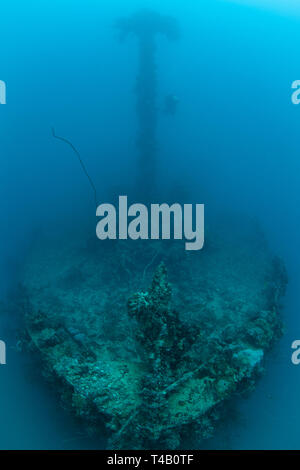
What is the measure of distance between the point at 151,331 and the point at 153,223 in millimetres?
8181

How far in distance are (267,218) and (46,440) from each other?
43.6 feet

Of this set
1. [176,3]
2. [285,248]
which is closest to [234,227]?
[285,248]

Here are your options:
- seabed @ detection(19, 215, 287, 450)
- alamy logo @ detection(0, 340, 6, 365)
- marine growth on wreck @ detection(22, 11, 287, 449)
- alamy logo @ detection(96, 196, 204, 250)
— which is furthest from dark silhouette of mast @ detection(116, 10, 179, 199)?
alamy logo @ detection(0, 340, 6, 365)

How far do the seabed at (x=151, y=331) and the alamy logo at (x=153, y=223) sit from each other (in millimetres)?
568

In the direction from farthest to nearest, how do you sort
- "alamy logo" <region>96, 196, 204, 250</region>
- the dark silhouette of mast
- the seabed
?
1. the dark silhouette of mast
2. "alamy logo" <region>96, 196, 204, 250</region>
3. the seabed

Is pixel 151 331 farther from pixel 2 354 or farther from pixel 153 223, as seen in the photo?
pixel 153 223

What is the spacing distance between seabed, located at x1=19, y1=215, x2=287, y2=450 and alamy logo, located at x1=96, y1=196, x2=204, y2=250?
57cm

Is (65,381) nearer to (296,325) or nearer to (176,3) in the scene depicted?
(296,325)

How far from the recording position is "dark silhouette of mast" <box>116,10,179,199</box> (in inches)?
632

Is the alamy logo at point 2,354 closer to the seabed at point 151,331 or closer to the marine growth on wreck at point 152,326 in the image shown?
the marine growth on wreck at point 152,326

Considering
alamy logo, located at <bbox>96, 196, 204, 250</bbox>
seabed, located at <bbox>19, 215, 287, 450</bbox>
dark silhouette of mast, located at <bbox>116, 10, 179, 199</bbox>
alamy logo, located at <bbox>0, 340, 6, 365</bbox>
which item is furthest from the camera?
dark silhouette of mast, located at <bbox>116, 10, 179, 199</bbox>

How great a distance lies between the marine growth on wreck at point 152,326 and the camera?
620cm

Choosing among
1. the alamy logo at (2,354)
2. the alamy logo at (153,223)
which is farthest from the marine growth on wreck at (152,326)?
the alamy logo at (2,354)

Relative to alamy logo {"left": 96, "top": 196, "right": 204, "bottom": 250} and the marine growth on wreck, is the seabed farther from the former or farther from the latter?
alamy logo {"left": 96, "top": 196, "right": 204, "bottom": 250}
